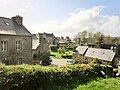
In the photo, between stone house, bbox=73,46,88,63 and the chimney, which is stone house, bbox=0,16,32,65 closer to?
the chimney

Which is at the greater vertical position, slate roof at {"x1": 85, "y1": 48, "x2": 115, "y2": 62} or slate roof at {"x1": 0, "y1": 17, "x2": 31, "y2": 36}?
slate roof at {"x1": 0, "y1": 17, "x2": 31, "y2": 36}

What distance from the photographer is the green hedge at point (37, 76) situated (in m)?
11.1

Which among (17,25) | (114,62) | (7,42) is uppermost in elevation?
(17,25)

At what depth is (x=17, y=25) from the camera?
32.4 metres

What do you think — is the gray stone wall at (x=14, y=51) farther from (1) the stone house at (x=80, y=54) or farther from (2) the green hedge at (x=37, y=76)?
(1) the stone house at (x=80, y=54)

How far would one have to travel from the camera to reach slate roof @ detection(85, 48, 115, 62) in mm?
44944

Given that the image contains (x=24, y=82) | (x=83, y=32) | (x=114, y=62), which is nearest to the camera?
(x=24, y=82)

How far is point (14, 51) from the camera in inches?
1158

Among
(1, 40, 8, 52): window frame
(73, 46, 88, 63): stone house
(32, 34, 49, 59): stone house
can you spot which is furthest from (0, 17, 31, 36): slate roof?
(73, 46, 88, 63): stone house

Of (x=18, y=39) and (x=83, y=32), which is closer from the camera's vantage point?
(x=18, y=39)

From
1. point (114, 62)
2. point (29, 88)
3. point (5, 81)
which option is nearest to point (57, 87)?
point (29, 88)

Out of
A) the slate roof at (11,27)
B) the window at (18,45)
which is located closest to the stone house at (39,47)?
the slate roof at (11,27)

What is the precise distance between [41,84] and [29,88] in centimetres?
110

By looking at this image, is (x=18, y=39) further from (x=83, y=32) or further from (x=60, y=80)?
(x=83, y=32)
